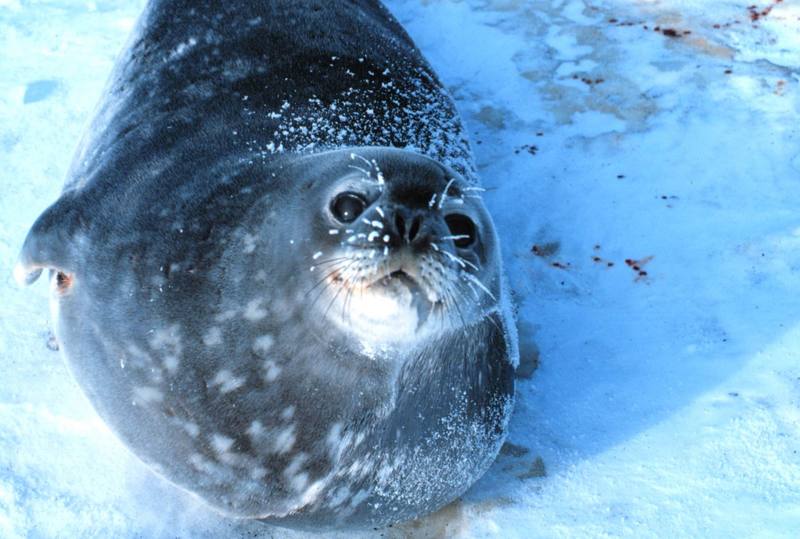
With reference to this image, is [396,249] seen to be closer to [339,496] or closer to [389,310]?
[389,310]

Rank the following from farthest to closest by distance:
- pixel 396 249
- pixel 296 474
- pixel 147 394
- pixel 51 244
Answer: pixel 51 244, pixel 147 394, pixel 296 474, pixel 396 249

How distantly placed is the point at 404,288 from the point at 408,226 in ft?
0.50

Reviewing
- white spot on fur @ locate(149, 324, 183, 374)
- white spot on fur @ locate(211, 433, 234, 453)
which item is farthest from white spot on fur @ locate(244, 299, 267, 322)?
white spot on fur @ locate(211, 433, 234, 453)

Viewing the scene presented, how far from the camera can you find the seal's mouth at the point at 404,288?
2.02 meters

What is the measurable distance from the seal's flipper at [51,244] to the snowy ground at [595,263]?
1.68 feet

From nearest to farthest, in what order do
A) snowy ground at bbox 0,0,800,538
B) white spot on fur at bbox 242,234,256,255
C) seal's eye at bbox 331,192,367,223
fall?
seal's eye at bbox 331,192,367,223 → white spot on fur at bbox 242,234,256,255 → snowy ground at bbox 0,0,800,538

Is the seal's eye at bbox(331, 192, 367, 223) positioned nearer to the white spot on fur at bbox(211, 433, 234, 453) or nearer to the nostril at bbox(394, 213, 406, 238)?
the nostril at bbox(394, 213, 406, 238)

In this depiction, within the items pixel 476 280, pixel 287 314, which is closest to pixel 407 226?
pixel 476 280

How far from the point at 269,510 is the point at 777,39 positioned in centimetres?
416

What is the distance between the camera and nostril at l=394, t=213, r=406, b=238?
2036mm

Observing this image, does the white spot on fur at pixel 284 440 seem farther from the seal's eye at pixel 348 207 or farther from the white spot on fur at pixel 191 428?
the seal's eye at pixel 348 207

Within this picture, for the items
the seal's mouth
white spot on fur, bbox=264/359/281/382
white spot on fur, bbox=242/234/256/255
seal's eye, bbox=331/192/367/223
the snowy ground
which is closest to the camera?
the seal's mouth

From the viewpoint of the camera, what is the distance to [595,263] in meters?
3.83

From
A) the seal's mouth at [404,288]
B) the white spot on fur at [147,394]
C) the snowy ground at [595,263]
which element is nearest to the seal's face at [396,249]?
the seal's mouth at [404,288]
